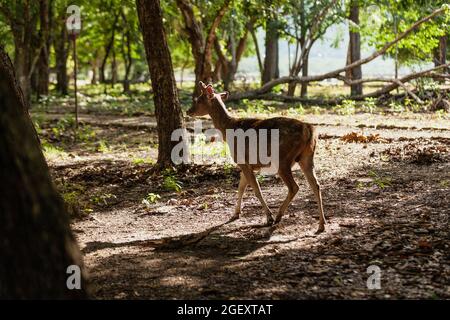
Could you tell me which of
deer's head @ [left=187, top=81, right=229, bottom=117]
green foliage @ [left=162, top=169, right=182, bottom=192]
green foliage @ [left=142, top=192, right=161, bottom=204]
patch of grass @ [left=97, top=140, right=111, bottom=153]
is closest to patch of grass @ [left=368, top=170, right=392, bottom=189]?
deer's head @ [left=187, top=81, right=229, bottom=117]

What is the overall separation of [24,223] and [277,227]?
15.9 ft

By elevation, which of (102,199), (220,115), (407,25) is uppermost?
(407,25)

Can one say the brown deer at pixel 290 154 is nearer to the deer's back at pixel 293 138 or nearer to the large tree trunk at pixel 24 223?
the deer's back at pixel 293 138

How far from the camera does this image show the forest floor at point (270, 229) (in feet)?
19.2

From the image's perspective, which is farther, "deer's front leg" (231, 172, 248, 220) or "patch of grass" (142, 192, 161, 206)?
"patch of grass" (142, 192, 161, 206)

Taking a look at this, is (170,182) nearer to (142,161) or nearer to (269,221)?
(142,161)

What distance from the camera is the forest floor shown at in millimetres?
5855

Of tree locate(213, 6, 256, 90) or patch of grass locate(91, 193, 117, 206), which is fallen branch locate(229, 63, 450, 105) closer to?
tree locate(213, 6, 256, 90)

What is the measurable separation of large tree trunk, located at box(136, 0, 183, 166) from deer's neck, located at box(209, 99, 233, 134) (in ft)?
7.26

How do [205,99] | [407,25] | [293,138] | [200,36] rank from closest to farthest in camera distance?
[293,138] < [205,99] < [200,36] < [407,25]

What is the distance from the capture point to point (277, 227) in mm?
8141

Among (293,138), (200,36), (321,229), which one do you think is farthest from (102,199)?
(200,36)

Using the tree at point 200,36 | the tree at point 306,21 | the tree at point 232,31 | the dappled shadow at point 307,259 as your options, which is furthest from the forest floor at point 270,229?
the tree at point 306,21
